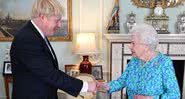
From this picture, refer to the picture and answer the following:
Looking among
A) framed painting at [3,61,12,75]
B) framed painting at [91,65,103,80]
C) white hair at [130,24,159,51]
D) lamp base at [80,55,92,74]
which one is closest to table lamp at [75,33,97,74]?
lamp base at [80,55,92,74]

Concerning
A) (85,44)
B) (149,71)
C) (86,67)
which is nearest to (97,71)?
(86,67)

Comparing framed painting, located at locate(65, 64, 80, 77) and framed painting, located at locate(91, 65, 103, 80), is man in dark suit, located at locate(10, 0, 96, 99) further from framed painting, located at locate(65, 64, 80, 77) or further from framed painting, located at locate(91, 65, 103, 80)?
framed painting, located at locate(91, 65, 103, 80)

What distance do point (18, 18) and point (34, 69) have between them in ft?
8.15

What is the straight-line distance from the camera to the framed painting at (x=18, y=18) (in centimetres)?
418

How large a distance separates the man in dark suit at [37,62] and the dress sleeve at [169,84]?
627 mm

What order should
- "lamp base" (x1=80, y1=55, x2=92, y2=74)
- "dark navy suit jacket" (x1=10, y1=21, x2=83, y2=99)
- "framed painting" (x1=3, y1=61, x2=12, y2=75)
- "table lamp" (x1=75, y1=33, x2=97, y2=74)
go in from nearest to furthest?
"dark navy suit jacket" (x1=10, y1=21, x2=83, y2=99), "table lamp" (x1=75, y1=33, x2=97, y2=74), "lamp base" (x1=80, y1=55, x2=92, y2=74), "framed painting" (x1=3, y1=61, x2=12, y2=75)

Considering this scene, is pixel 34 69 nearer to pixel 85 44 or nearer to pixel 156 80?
pixel 156 80

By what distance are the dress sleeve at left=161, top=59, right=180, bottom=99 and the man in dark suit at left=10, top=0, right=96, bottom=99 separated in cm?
63

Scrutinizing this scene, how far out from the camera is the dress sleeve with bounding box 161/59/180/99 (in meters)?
1.97

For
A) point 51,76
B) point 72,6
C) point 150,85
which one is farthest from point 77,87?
point 72,6

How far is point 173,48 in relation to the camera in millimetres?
4055

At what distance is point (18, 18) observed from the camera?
166 inches

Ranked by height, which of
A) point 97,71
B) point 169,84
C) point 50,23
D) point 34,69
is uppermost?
point 50,23

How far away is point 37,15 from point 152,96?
3.35 ft
